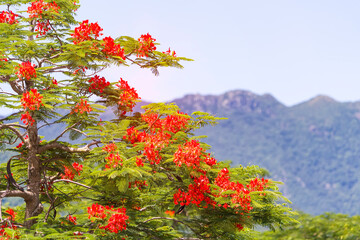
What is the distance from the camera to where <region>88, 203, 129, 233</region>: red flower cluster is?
9.03m

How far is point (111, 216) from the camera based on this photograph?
909 cm

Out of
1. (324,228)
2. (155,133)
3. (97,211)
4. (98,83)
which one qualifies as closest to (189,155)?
(155,133)

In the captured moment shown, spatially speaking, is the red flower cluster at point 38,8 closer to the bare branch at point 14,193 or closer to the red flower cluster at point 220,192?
the bare branch at point 14,193

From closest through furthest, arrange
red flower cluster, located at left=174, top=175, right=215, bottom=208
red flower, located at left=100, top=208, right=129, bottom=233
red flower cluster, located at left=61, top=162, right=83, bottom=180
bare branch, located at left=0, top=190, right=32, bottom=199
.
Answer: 1. red flower, located at left=100, top=208, right=129, bottom=233
2. red flower cluster, located at left=174, top=175, right=215, bottom=208
3. bare branch, located at left=0, top=190, right=32, bottom=199
4. red flower cluster, located at left=61, top=162, right=83, bottom=180

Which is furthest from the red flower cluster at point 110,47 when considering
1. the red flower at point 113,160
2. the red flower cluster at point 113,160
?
the red flower at point 113,160

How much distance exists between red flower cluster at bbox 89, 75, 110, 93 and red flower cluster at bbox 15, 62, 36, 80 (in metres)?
1.49

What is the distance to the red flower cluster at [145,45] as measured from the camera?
11.1 metres

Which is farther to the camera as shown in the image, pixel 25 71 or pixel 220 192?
pixel 25 71

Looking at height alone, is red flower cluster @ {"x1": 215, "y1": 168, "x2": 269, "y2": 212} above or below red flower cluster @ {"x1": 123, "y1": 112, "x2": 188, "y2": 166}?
below

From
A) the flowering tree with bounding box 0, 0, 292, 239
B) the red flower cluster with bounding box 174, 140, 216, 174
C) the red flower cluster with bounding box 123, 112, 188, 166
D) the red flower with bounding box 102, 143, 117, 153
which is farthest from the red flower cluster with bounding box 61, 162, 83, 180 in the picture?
the red flower cluster with bounding box 174, 140, 216, 174

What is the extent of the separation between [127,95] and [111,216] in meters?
3.22

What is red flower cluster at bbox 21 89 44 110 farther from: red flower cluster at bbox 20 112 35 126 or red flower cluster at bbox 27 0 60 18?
red flower cluster at bbox 27 0 60 18

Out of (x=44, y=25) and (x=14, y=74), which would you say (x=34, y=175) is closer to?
(x=14, y=74)

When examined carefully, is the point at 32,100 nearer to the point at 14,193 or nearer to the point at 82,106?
the point at 82,106
